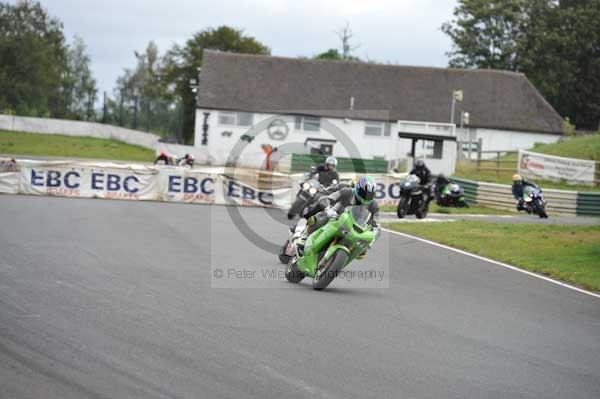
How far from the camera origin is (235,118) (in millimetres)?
64000

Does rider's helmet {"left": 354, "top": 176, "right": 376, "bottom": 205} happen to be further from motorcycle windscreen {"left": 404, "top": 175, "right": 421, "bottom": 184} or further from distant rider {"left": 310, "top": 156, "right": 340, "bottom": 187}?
motorcycle windscreen {"left": 404, "top": 175, "right": 421, "bottom": 184}

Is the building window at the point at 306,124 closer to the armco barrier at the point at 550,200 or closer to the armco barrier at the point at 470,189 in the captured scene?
the armco barrier at the point at 470,189

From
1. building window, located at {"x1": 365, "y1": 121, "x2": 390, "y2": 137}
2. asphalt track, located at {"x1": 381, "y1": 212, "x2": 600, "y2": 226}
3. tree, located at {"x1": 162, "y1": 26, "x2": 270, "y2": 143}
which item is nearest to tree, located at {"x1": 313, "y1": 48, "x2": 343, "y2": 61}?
tree, located at {"x1": 162, "y1": 26, "x2": 270, "y2": 143}

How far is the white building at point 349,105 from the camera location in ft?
208

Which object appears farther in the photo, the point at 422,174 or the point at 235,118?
the point at 235,118

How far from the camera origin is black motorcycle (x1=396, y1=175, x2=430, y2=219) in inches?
941

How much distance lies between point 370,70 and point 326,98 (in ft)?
16.0

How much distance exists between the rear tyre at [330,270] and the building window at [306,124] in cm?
5180

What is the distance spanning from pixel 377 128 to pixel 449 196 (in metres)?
34.7

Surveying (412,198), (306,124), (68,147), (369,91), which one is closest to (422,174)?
(412,198)

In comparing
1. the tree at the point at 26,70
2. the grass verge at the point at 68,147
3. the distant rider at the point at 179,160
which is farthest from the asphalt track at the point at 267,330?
the tree at the point at 26,70

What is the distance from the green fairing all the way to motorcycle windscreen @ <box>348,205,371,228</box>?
3 cm

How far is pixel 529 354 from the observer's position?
835 cm

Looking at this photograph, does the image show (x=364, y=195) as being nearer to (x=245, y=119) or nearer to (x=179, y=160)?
(x=179, y=160)
